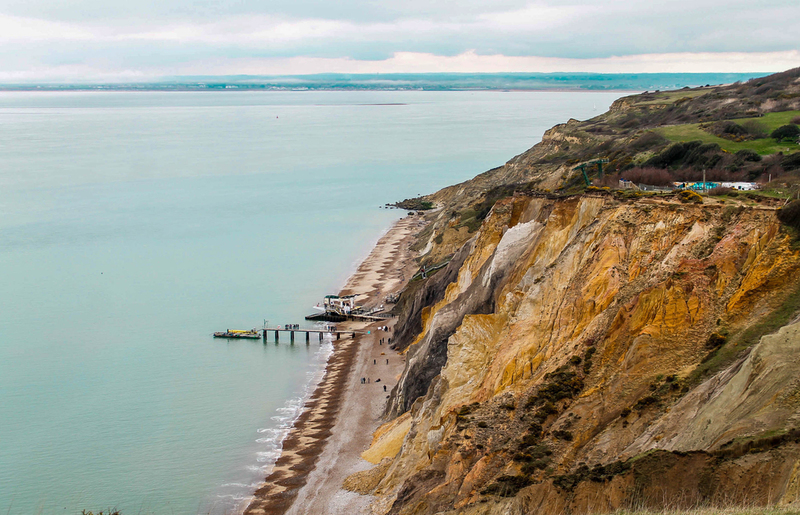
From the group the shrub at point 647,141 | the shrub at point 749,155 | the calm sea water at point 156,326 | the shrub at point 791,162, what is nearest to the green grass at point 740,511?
the calm sea water at point 156,326

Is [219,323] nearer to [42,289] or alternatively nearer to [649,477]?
[42,289]

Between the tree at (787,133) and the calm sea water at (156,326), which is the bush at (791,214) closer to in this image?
the calm sea water at (156,326)

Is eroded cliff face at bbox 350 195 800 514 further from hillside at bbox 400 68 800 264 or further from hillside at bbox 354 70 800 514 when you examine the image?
hillside at bbox 400 68 800 264

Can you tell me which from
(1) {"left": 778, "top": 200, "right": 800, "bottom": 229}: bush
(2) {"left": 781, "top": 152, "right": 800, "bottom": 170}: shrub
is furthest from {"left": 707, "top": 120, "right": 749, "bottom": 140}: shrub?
(1) {"left": 778, "top": 200, "right": 800, "bottom": 229}: bush

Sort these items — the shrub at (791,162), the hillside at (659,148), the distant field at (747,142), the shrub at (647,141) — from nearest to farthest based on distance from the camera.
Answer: the shrub at (791,162) < the hillside at (659,148) < the distant field at (747,142) < the shrub at (647,141)

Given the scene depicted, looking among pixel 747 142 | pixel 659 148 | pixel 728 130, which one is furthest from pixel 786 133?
pixel 659 148

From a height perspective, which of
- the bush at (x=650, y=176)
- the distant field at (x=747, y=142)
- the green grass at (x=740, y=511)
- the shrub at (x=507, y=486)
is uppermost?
the distant field at (x=747, y=142)

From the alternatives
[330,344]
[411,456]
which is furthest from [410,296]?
[411,456]
